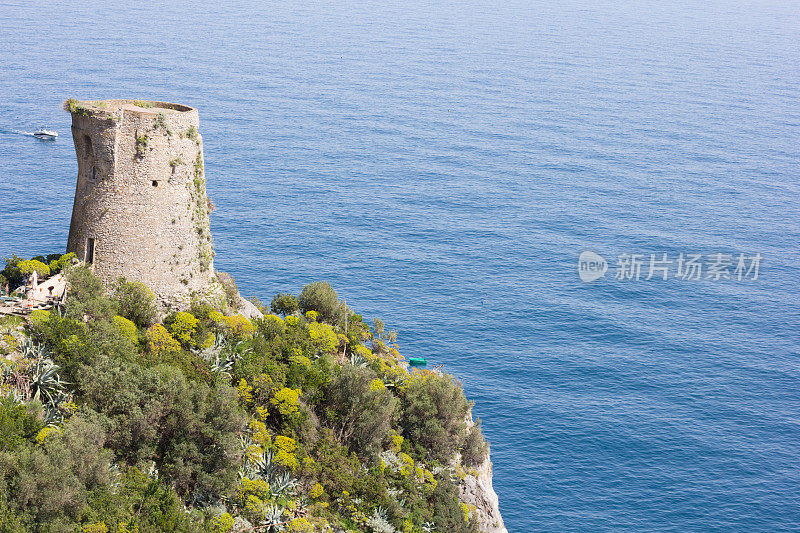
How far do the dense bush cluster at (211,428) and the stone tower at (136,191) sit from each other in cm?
155

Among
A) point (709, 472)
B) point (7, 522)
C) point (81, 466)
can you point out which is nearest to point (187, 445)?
point (81, 466)

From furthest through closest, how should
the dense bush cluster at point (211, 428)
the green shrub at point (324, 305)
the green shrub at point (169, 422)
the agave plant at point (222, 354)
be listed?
the green shrub at point (324, 305) → the agave plant at point (222, 354) → the green shrub at point (169, 422) → the dense bush cluster at point (211, 428)

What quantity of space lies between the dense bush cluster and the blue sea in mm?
26203

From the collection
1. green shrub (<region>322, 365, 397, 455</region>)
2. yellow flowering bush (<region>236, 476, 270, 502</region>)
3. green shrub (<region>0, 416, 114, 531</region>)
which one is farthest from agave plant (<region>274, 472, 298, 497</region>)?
green shrub (<region>0, 416, 114, 531</region>)

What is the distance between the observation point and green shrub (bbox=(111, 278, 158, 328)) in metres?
43.2

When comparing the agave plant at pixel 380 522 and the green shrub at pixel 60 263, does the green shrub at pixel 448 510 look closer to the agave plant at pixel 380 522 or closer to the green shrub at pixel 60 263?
the agave plant at pixel 380 522

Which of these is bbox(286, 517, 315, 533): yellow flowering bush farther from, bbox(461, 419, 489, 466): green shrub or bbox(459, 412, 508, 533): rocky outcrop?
bbox(461, 419, 489, 466): green shrub

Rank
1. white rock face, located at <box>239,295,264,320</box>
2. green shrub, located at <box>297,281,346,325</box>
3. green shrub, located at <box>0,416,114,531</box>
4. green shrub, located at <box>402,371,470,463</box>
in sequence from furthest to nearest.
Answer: green shrub, located at <box>297,281,346,325</box> → white rock face, located at <box>239,295,264,320</box> → green shrub, located at <box>402,371,470,463</box> → green shrub, located at <box>0,416,114,531</box>

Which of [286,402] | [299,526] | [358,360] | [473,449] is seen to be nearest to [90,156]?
[286,402]

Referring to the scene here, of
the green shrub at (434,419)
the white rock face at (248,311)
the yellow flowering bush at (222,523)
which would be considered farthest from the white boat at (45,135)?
the yellow flowering bush at (222,523)

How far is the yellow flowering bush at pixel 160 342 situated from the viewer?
41.2 meters

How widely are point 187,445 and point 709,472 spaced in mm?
57344

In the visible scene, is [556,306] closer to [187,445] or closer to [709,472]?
[709,472]

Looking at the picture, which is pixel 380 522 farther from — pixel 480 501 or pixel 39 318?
pixel 39 318
